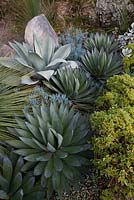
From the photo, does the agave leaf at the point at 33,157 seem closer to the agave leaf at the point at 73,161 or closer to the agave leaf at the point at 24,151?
the agave leaf at the point at 24,151

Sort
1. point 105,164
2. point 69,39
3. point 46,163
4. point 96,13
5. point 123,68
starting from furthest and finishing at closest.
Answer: point 96,13 → point 69,39 → point 123,68 → point 46,163 → point 105,164

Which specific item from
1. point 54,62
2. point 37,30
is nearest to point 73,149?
point 54,62

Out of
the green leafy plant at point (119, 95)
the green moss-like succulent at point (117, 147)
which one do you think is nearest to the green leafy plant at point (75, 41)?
the green leafy plant at point (119, 95)

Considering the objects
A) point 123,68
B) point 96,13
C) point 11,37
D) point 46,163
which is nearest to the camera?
point 46,163

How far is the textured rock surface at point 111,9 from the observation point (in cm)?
510

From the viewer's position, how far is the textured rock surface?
16.7ft

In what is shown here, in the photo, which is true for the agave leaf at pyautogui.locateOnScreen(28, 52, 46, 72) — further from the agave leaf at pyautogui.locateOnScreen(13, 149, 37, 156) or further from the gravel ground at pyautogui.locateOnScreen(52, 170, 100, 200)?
the gravel ground at pyautogui.locateOnScreen(52, 170, 100, 200)

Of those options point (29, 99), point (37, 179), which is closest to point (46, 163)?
point (37, 179)

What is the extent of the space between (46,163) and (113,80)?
876 mm

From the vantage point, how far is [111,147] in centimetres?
270

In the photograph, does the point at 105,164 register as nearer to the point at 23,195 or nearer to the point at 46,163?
the point at 46,163

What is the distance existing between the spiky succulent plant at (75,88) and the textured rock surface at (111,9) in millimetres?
1861

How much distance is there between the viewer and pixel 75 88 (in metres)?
3.51

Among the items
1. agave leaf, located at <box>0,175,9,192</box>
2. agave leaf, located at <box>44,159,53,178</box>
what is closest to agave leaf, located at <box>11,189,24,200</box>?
agave leaf, located at <box>0,175,9,192</box>
